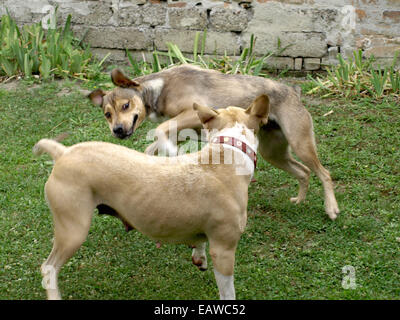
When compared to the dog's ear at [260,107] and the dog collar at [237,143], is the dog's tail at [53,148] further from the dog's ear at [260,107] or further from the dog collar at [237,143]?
the dog's ear at [260,107]

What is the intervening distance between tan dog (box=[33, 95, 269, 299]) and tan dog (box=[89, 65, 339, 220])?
164 centimetres

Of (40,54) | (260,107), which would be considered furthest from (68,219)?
(40,54)

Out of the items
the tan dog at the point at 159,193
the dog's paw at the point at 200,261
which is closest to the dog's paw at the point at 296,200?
the dog's paw at the point at 200,261

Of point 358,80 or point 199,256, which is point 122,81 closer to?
point 199,256

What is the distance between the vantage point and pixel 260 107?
4145 millimetres

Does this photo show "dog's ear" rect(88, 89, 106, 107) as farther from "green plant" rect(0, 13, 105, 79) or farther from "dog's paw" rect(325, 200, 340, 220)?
"green plant" rect(0, 13, 105, 79)

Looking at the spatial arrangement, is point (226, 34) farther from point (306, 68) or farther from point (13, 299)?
point (13, 299)

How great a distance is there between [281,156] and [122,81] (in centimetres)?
181

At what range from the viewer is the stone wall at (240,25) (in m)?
8.77

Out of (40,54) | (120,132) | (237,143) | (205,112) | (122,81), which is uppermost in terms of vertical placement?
(205,112)

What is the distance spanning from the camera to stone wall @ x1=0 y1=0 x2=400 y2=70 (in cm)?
877

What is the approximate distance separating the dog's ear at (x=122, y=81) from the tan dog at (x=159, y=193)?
72.6 inches

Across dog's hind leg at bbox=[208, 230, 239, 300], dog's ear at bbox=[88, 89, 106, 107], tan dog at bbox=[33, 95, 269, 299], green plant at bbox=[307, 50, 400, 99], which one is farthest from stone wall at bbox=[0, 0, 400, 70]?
dog's hind leg at bbox=[208, 230, 239, 300]

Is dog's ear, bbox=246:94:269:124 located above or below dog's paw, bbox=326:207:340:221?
above
